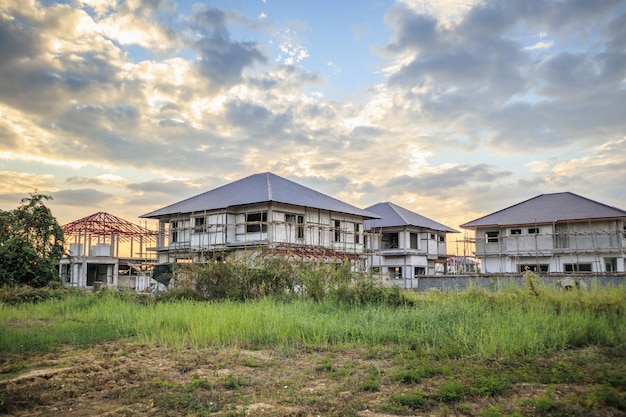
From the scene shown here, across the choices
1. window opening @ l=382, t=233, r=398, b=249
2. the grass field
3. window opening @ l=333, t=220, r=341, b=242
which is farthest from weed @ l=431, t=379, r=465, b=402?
window opening @ l=382, t=233, r=398, b=249

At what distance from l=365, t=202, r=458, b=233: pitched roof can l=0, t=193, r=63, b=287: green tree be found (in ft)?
78.1

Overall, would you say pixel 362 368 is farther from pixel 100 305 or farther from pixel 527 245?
pixel 527 245

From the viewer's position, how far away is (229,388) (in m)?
6.64

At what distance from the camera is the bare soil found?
5.72m

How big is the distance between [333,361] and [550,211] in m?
31.8

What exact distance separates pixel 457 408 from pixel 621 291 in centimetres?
877

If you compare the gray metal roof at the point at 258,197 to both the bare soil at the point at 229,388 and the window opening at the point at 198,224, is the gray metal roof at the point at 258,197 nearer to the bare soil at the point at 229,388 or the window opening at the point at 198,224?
the window opening at the point at 198,224

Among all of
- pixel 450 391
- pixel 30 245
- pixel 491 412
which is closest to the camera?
pixel 491 412

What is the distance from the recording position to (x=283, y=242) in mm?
30281

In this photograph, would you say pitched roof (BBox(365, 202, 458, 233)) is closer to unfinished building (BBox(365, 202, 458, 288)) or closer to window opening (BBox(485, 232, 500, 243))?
unfinished building (BBox(365, 202, 458, 288))

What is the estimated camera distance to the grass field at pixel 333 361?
5.93m

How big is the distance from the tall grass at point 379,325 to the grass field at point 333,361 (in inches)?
1.4

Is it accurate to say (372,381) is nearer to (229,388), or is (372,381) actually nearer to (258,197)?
(229,388)

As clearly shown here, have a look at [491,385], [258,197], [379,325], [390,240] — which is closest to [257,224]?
[258,197]
